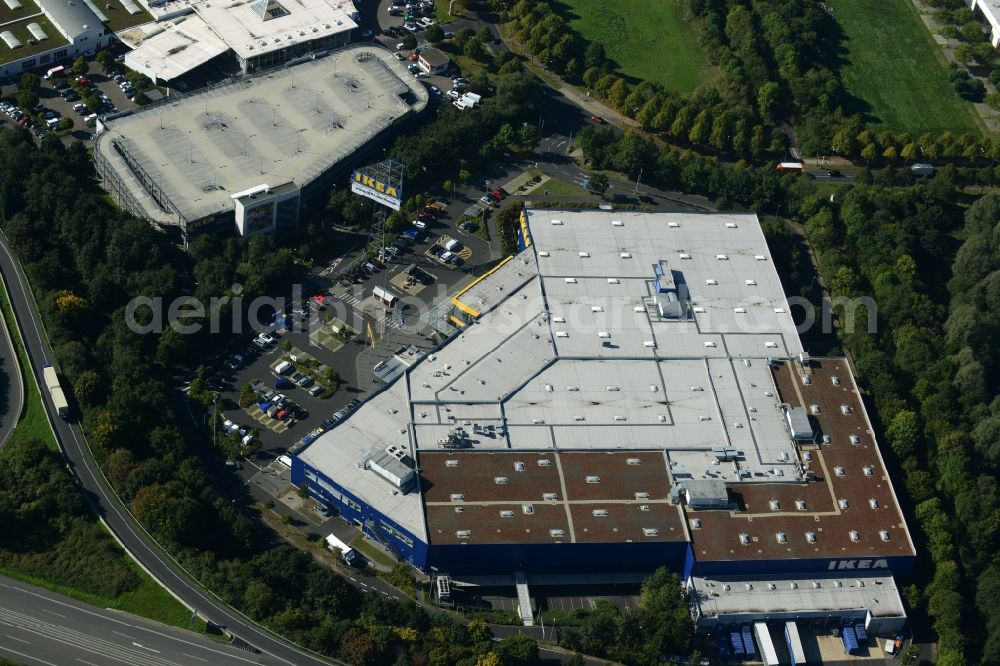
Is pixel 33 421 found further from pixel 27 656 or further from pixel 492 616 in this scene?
pixel 492 616

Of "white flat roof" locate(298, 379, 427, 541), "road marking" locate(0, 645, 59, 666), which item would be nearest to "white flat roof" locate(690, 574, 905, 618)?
"white flat roof" locate(298, 379, 427, 541)

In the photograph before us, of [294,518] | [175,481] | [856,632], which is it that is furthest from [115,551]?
[856,632]

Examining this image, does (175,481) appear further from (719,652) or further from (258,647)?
(719,652)

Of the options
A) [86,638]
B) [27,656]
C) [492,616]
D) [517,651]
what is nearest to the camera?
[27,656]

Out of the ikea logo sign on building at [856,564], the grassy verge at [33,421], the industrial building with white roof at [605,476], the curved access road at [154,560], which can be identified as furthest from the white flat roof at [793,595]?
the grassy verge at [33,421]

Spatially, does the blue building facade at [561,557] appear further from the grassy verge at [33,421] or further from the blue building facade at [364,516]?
the grassy verge at [33,421]

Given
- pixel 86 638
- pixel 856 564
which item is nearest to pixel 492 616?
pixel 856 564

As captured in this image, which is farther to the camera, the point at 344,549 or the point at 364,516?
the point at 364,516
